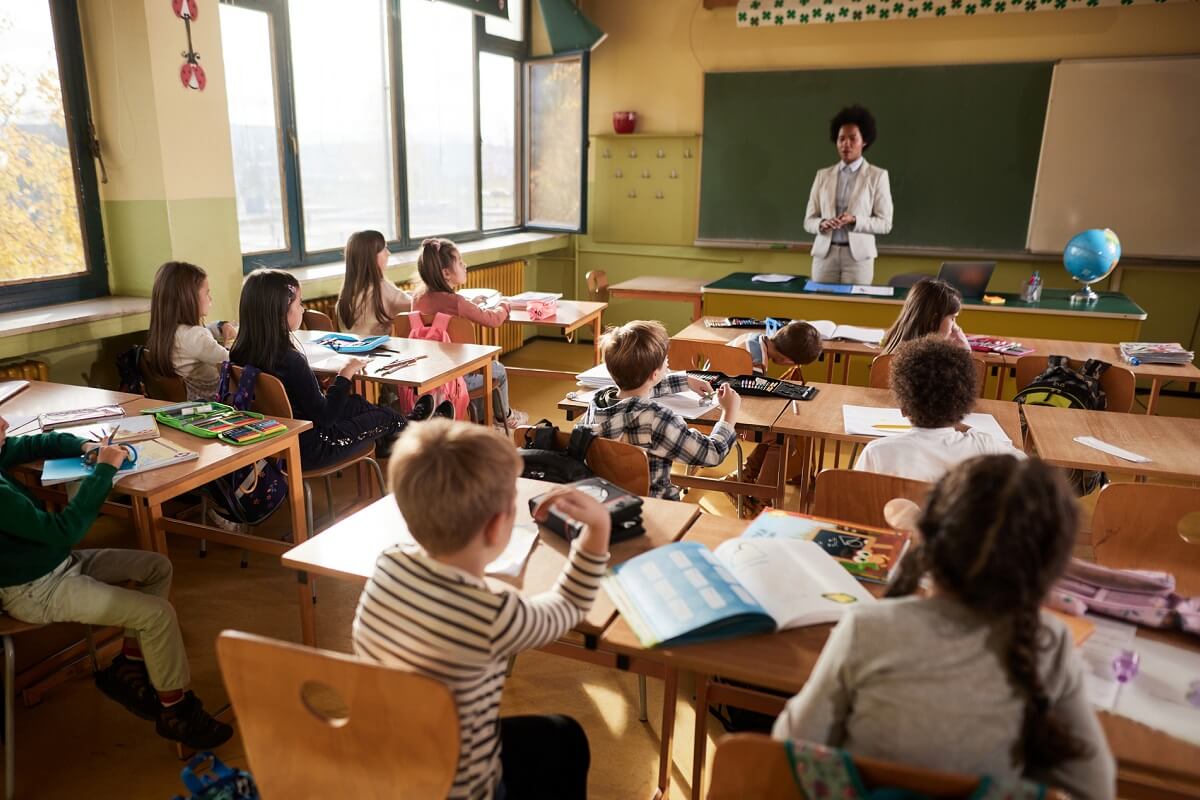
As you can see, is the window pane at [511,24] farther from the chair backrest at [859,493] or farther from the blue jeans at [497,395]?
the chair backrest at [859,493]

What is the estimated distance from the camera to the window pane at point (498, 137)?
6.34 m

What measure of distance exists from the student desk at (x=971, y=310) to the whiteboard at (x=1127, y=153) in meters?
1.26

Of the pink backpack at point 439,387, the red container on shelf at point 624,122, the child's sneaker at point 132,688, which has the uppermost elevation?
the red container on shelf at point 624,122

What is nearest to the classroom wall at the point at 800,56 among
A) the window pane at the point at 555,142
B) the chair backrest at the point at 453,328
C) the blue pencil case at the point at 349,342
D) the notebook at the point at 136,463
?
the window pane at the point at 555,142

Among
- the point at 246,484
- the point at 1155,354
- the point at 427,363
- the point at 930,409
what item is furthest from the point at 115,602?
the point at 1155,354

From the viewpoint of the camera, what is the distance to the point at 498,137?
6590 mm

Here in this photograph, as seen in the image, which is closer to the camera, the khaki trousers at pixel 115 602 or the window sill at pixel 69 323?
the khaki trousers at pixel 115 602

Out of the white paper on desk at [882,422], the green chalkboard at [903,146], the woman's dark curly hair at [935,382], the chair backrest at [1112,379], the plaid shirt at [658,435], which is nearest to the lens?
the woman's dark curly hair at [935,382]

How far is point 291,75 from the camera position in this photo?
4414 mm

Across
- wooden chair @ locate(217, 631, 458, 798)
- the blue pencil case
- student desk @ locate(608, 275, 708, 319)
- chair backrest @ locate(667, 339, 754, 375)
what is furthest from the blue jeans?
wooden chair @ locate(217, 631, 458, 798)

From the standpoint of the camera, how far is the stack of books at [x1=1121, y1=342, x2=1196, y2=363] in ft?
11.2

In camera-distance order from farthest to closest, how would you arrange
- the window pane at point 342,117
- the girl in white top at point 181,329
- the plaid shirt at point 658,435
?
the window pane at point 342,117 < the girl in white top at point 181,329 < the plaid shirt at point 658,435

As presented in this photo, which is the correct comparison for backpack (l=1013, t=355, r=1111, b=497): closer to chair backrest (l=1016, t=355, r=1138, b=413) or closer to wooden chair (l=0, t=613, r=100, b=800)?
chair backrest (l=1016, t=355, r=1138, b=413)

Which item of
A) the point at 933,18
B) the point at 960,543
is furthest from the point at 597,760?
the point at 933,18
